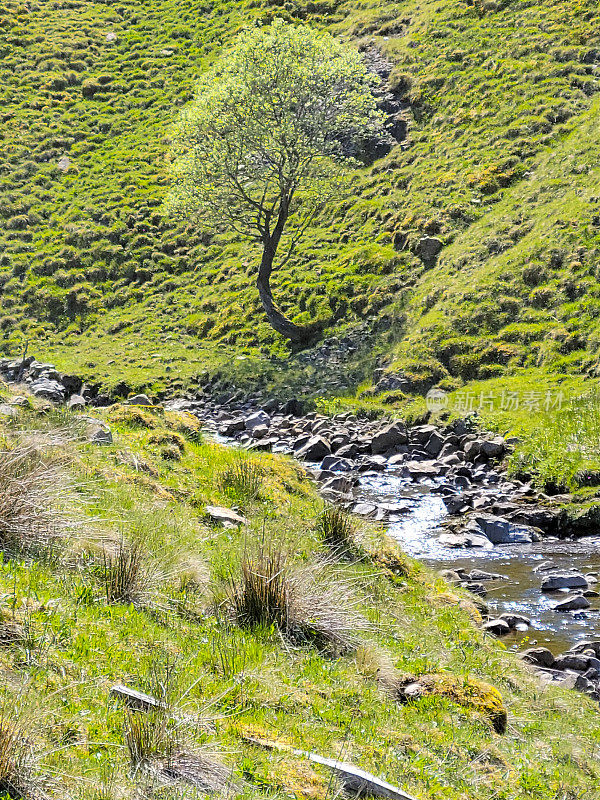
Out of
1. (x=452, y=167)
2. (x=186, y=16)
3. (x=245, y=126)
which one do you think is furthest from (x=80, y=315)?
(x=186, y=16)

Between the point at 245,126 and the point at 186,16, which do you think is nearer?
the point at 245,126

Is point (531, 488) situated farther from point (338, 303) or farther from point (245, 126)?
point (245, 126)

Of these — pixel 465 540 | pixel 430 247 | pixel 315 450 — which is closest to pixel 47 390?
pixel 315 450

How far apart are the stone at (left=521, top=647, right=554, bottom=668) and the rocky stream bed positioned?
12 millimetres

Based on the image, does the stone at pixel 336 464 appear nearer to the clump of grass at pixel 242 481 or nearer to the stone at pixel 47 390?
the clump of grass at pixel 242 481

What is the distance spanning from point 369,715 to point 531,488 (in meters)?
10.9

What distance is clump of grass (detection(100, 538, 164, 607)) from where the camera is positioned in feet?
21.5

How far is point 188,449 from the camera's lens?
524 inches

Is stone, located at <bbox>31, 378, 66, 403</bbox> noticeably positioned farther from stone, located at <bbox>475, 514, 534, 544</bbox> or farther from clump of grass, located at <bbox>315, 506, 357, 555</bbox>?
clump of grass, located at <bbox>315, 506, 357, 555</bbox>

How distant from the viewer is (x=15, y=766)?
3.81 m

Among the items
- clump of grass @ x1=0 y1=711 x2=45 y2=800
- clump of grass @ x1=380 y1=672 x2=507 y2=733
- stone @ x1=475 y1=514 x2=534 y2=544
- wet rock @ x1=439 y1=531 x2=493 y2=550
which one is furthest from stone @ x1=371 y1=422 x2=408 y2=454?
clump of grass @ x1=0 y1=711 x2=45 y2=800

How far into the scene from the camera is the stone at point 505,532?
543 inches

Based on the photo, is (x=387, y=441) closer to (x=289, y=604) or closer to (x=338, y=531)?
(x=338, y=531)

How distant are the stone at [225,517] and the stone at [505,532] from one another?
5618 mm
